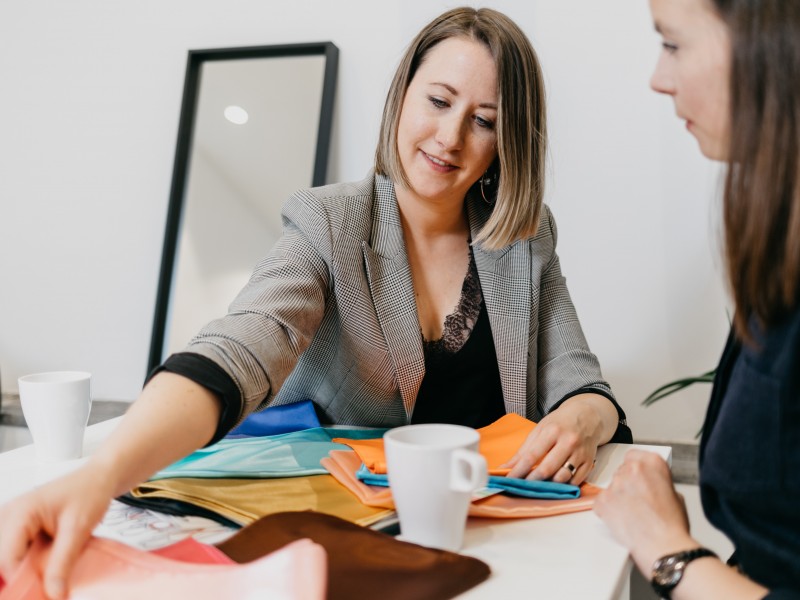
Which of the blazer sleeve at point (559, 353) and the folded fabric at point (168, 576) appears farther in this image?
the blazer sleeve at point (559, 353)

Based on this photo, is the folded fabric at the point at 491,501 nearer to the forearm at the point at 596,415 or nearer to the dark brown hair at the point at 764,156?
the forearm at the point at 596,415

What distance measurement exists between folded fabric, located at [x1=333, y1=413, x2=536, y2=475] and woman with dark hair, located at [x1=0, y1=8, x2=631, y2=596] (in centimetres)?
4

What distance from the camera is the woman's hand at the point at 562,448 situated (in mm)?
886

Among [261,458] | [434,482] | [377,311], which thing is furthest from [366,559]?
[377,311]

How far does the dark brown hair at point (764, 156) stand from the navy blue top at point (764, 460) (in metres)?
A: 0.03

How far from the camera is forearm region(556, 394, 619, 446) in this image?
103cm

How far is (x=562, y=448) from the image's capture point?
91 centimetres

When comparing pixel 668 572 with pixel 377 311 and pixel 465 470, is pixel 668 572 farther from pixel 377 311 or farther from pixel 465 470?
pixel 377 311

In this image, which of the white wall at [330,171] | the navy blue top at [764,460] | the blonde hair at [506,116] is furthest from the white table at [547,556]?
the white wall at [330,171]

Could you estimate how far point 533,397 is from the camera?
1288 millimetres

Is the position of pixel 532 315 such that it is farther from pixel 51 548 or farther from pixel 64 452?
pixel 51 548

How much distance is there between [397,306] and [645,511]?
1.81 ft

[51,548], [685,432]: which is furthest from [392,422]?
[685,432]

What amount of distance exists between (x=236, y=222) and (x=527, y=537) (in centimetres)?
153
